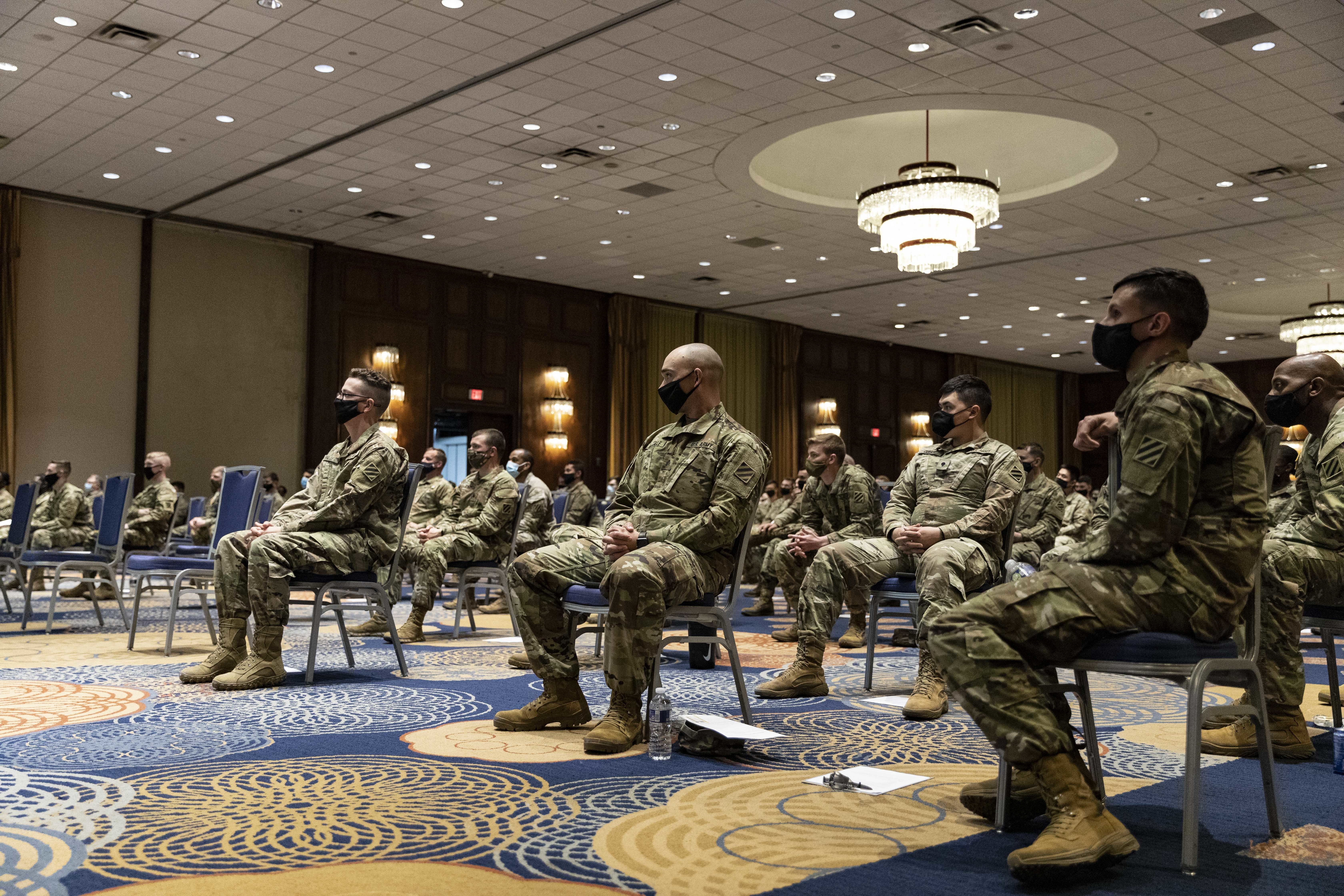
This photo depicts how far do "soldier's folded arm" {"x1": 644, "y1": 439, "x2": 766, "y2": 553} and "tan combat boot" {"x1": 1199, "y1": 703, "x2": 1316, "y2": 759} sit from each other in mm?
1585

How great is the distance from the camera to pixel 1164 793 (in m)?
3.03

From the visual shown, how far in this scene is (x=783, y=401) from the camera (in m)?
19.9

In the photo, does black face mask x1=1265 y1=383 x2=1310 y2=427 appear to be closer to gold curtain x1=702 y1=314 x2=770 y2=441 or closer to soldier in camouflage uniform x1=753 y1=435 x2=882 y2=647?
soldier in camouflage uniform x1=753 y1=435 x2=882 y2=647

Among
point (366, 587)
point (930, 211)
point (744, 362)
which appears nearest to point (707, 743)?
point (366, 587)

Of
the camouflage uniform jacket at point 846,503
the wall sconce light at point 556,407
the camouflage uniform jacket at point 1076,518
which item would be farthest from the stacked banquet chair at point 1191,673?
the wall sconce light at point 556,407

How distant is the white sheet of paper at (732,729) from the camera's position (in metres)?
3.43

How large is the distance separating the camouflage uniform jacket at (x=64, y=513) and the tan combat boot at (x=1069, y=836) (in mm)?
8207

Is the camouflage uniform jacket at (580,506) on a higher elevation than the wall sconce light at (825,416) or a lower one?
lower

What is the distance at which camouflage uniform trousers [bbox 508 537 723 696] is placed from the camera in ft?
11.7

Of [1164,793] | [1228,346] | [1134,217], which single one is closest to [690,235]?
[1134,217]

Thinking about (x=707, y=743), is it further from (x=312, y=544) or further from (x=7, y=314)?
Result: (x=7, y=314)

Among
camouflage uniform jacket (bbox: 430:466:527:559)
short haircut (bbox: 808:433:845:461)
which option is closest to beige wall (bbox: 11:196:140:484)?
camouflage uniform jacket (bbox: 430:466:527:559)

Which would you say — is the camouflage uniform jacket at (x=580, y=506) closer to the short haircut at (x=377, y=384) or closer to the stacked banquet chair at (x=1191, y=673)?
the short haircut at (x=377, y=384)

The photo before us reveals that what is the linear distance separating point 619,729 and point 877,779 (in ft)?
2.70
